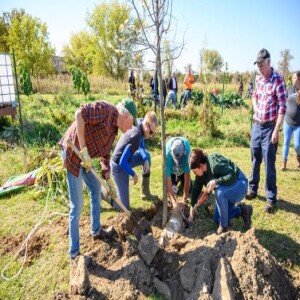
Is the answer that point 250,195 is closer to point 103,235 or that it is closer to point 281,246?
point 281,246

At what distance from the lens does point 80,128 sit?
2.44 meters

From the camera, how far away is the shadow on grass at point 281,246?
297 cm

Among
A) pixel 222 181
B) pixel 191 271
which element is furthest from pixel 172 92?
pixel 191 271

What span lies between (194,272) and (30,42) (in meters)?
22.1

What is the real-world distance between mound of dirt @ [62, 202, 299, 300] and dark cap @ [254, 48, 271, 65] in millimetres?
2179

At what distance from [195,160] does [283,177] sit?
2908 mm

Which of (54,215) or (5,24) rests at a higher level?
(5,24)

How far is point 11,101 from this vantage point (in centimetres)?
738

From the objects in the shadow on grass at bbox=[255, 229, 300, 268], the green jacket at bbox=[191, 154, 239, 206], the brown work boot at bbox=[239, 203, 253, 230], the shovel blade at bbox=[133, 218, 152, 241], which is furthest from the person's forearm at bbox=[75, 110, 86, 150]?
the shadow on grass at bbox=[255, 229, 300, 268]

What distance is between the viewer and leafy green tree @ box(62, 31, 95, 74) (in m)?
30.1

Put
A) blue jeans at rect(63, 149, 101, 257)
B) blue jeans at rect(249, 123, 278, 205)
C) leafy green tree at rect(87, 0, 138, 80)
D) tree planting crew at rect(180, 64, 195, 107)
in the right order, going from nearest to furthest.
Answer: blue jeans at rect(63, 149, 101, 257), blue jeans at rect(249, 123, 278, 205), tree planting crew at rect(180, 64, 195, 107), leafy green tree at rect(87, 0, 138, 80)

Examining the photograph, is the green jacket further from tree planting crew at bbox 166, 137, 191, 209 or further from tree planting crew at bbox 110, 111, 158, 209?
tree planting crew at bbox 110, 111, 158, 209

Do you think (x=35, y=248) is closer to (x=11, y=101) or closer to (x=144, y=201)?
(x=144, y=201)

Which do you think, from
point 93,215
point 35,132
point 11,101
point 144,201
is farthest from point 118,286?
point 11,101
